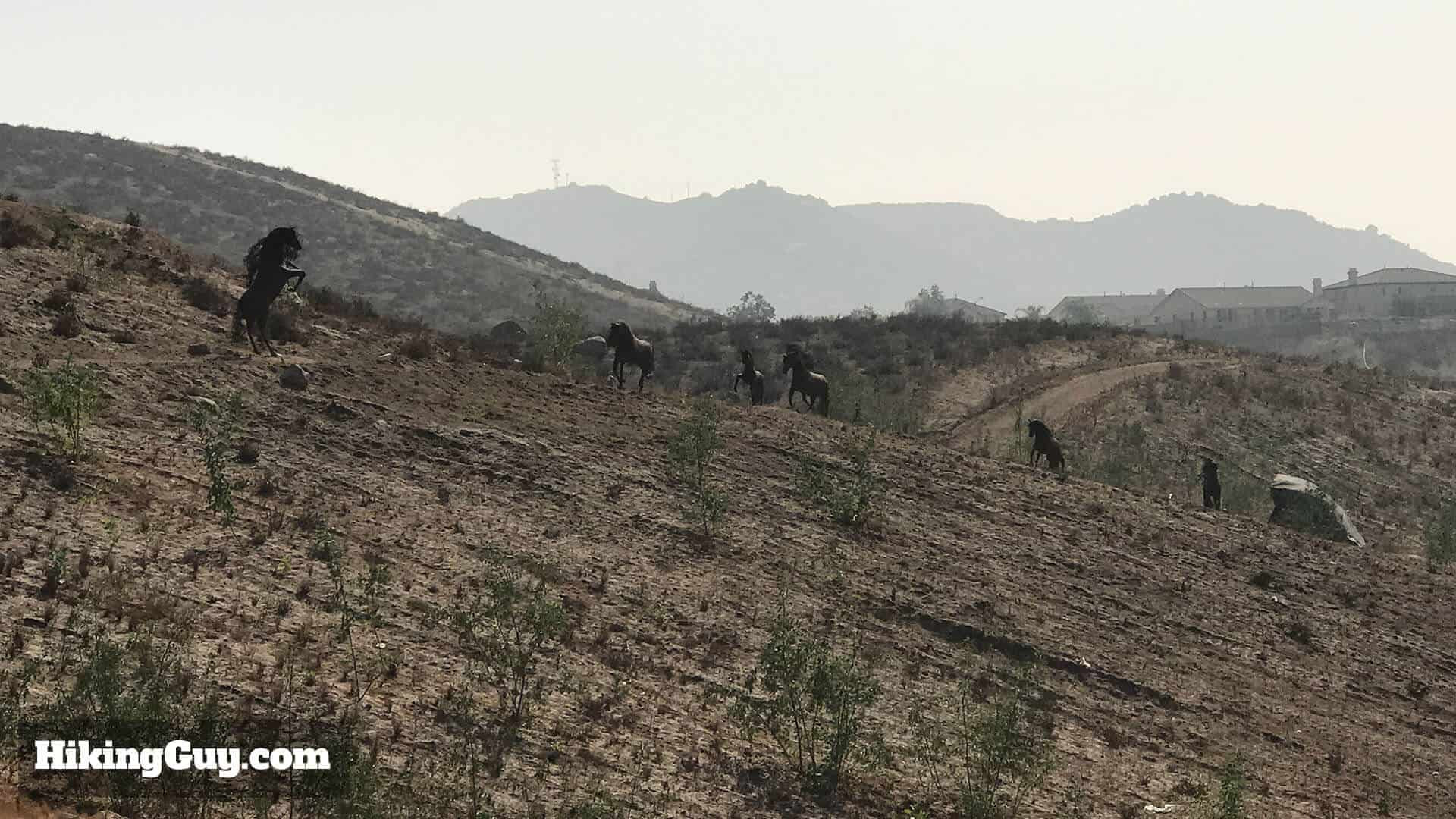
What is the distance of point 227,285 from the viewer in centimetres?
2736

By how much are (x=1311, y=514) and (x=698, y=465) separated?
1824 centimetres

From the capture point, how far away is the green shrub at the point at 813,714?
13.2 metres

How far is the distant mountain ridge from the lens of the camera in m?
83.2

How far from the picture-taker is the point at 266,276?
23.4 meters

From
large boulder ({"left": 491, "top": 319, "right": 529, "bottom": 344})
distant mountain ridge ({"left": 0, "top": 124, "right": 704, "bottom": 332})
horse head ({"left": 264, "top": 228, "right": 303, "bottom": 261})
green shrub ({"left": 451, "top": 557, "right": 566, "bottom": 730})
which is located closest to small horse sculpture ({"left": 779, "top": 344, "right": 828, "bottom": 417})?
horse head ({"left": 264, "top": 228, "right": 303, "bottom": 261})

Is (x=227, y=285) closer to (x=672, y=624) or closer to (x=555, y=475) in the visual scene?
(x=555, y=475)

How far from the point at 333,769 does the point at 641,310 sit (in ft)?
288

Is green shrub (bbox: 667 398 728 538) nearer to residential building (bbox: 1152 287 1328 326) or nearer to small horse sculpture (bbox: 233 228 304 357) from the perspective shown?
small horse sculpture (bbox: 233 228 304 357)

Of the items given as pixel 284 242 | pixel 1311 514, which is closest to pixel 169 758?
pixel 284 242

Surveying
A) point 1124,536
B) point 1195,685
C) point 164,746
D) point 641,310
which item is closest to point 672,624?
point 164,746

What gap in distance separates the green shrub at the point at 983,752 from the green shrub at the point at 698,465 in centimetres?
623

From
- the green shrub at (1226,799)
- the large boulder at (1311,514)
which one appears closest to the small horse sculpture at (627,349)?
the green shrub at (1226,799)

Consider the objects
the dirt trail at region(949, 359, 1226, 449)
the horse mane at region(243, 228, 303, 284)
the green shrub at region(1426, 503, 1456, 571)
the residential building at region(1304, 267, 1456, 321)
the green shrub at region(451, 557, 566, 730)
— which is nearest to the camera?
the green shrub at region(451, 557, 566, 730)

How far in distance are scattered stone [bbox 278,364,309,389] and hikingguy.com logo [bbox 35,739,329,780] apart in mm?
12400
